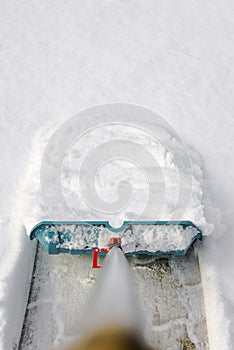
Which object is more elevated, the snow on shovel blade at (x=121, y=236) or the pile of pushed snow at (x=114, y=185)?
the pile of pushed snow at (x=114, y=185)

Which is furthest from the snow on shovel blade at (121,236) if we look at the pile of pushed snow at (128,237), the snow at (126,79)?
the snow at (126,79)

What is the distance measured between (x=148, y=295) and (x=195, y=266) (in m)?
0.22

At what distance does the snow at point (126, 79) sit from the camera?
1842 millimetres

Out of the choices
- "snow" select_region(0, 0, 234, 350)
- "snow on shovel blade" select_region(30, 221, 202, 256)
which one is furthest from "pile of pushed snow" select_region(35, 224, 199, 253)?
"snow" select_region(0, 0, 234, 350)

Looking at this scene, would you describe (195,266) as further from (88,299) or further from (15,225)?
(15,225)

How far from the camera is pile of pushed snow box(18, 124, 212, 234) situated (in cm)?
174

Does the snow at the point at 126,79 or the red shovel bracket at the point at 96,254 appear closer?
the red shovel bracket at the point at 96,254

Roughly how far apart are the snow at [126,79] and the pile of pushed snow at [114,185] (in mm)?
80

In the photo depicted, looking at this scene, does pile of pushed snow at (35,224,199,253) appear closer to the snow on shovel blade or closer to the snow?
the snow on shovel blade

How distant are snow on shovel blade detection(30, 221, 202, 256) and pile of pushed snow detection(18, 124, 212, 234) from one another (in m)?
0.04

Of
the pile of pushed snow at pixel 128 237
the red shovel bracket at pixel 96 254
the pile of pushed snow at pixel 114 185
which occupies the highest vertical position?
the pile of pushed snow at pixel 114 185

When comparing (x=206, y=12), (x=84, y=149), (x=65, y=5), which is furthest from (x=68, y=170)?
(x=206, y=12)

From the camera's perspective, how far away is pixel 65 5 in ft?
9.22

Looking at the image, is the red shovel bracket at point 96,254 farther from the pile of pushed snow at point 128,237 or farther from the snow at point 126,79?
the snow at point 126,79
